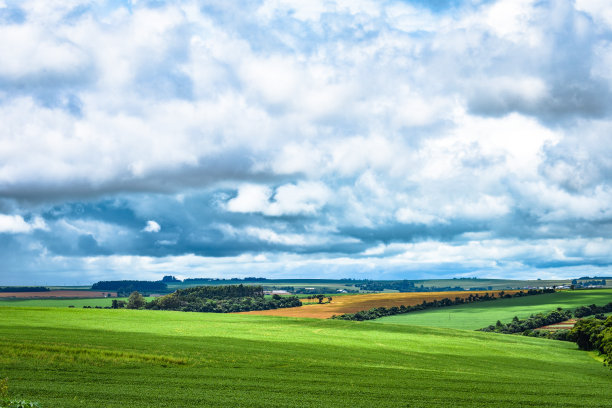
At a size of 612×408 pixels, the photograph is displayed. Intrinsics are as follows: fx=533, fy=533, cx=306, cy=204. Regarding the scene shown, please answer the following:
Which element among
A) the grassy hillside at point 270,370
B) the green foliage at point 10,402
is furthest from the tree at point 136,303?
the green foliage at point 10,402

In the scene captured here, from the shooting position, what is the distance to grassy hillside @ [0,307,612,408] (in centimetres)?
3062

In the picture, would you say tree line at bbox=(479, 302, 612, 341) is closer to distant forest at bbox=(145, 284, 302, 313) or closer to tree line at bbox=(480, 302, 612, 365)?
tree line at bbox=(480, 302, 612, 365)

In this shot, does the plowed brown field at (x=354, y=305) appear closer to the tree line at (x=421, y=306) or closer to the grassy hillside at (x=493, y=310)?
the tree line at (x=421, y=306)

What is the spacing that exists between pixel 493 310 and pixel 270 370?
100.0 metres

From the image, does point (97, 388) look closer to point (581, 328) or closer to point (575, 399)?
point (575, 399)

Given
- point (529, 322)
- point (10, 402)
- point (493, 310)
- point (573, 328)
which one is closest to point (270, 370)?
point (10, 402)

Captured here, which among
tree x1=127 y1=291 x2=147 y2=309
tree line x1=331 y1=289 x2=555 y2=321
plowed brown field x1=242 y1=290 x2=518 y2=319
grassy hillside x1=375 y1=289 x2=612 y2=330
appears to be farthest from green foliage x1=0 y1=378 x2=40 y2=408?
tree x1=127 y1=291 x2=147 y2=309

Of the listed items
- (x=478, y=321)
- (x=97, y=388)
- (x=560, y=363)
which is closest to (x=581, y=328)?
(x=560, y=363)

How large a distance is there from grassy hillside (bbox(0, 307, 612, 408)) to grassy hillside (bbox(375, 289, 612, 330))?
3880 centimetres

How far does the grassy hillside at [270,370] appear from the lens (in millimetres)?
30625

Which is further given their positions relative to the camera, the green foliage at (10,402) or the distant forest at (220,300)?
the distant forest at (220,300)

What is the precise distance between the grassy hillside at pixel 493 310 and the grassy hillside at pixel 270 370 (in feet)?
127

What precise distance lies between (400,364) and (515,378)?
9679mm

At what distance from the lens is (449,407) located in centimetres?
3097
